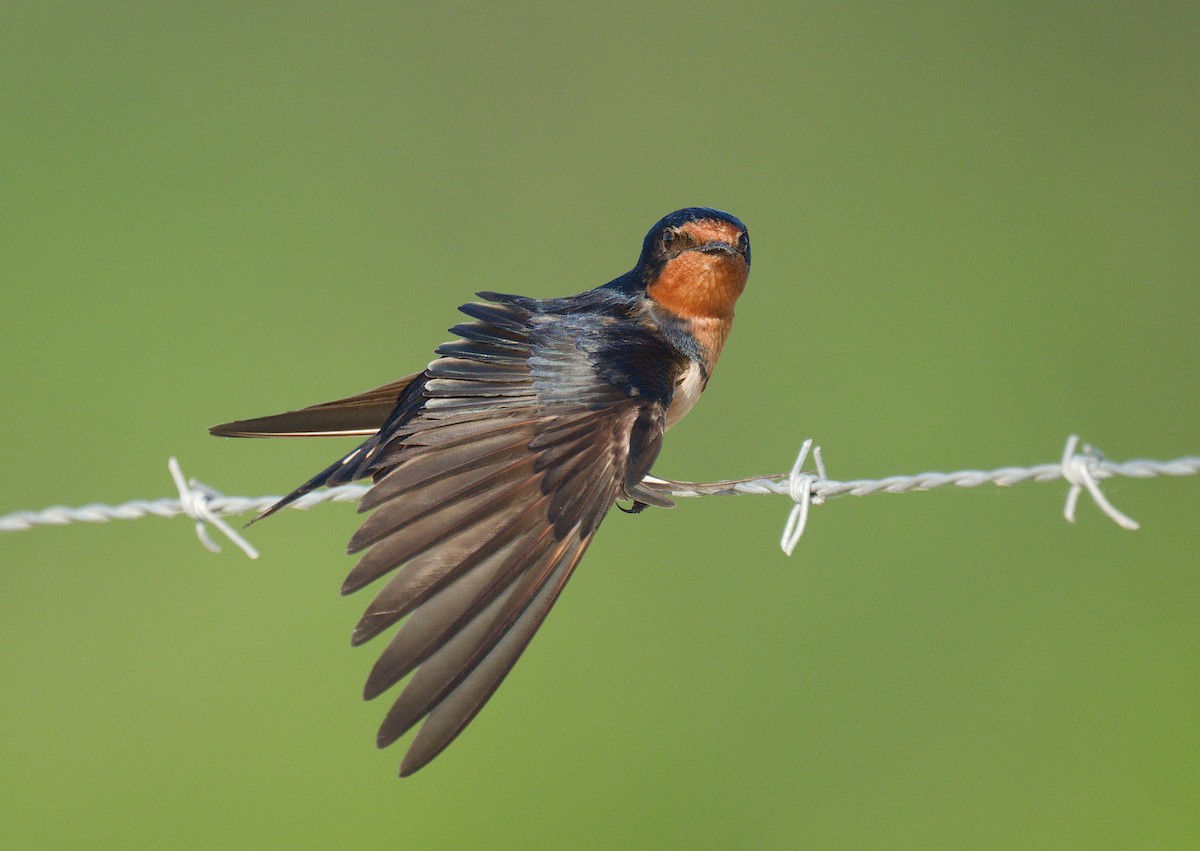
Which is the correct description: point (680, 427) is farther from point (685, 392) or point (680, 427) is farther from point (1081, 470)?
point (1081, 470)

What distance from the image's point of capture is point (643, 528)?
6.30m

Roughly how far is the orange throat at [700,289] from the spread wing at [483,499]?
35 centimetres

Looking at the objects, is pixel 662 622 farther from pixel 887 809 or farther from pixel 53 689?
pixel 53 689

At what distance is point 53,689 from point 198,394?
1790mm

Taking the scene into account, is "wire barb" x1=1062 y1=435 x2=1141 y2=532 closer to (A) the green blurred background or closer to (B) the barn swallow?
(A) the green blurred background

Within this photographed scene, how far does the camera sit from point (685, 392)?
2994mm

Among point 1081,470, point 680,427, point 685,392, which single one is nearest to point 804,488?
point 1081,470

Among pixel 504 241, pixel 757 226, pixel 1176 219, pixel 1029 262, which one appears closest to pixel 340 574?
pixel 504 241

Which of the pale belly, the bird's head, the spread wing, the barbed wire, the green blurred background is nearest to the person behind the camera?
the barbed wire

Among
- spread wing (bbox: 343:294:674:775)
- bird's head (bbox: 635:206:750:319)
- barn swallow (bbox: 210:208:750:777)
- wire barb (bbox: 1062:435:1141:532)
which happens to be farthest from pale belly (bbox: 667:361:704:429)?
wire barb (bbox: 1062:435:1141:532)

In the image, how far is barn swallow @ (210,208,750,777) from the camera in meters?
2.31

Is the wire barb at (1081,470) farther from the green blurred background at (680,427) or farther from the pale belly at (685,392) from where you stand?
the pale belly at (685,392)

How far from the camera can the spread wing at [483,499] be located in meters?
2.29

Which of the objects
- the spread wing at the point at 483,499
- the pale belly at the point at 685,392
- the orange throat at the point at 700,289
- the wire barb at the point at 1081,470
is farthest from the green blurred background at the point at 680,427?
the orange throat at the point at 700,289
